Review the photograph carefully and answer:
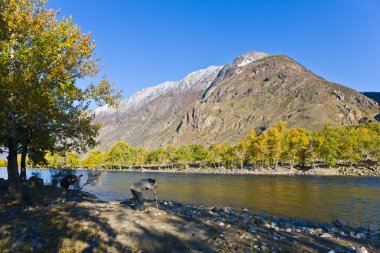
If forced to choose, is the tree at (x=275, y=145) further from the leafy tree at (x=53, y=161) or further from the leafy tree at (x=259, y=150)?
the leafy tree at (x=53, y=161)

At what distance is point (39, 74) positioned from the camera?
17.7 meters

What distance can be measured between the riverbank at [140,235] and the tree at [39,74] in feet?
17.3

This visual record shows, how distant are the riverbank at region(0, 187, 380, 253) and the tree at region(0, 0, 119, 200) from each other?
526cm

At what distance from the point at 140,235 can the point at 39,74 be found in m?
10.9

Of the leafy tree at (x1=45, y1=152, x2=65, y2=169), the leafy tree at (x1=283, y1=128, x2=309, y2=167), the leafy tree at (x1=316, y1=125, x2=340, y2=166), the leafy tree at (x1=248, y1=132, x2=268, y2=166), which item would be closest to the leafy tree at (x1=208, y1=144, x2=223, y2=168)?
the leafy tree at (x1=248, y1=132, x2=268, y2=166)

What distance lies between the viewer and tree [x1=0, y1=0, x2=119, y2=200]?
53.1 ft

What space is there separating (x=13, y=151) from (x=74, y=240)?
1005 centimetres

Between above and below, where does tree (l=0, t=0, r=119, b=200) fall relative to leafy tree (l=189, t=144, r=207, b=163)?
above

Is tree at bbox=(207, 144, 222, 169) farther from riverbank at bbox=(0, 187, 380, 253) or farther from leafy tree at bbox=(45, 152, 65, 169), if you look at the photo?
riverbank at bbox=(0, 187, 380, 253)

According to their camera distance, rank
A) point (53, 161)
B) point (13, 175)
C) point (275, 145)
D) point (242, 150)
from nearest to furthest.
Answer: point (13, 175)
point (53, 161)
point (275, 145)
point (242, 150)

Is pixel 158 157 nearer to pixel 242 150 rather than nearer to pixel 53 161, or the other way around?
pixel 242 150

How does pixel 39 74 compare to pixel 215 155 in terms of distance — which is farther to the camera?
pixel 215 155

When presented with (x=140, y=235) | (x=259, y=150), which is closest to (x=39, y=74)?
(x=140, y=235)

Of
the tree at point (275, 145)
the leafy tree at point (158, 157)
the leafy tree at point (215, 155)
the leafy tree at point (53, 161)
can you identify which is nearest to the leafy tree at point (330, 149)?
the tree at point (275, 145)
